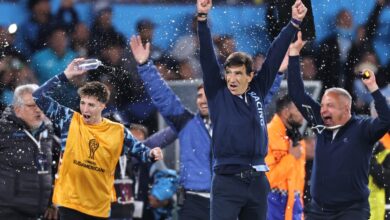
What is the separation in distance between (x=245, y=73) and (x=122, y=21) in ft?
12.8

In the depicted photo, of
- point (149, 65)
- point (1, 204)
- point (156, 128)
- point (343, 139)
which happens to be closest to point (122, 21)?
point (156, 128)

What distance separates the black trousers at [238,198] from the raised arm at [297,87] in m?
1.65

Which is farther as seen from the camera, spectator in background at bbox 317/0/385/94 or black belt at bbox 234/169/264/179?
spectator in background at bbox 317/0/385/94

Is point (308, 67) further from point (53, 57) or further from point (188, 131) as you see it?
point (53, 57)

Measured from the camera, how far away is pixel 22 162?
9.29 m

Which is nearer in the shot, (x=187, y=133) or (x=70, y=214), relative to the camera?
(x=70, y=214)

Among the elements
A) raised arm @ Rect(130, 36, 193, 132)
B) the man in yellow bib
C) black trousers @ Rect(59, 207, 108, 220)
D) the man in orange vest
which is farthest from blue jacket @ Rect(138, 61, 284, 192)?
black trousers @ Rect(59, 207, 108, 220)

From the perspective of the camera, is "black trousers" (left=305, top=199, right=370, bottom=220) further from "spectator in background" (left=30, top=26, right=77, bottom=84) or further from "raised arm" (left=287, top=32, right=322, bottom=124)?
"spectator in background" (left=30, top=26, right=77, bottom=84)

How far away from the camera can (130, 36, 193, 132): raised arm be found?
932cm

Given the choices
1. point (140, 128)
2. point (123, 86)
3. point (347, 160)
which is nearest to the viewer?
point (347, 160)

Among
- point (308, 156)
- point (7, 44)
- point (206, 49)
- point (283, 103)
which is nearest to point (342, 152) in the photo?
point (283, 103)

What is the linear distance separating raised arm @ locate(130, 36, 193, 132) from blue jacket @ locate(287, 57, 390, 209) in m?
1.34

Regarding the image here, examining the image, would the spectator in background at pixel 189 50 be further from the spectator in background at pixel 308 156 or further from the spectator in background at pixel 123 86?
the spectator in background at pixel 308 156

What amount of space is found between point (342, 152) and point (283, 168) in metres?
1.11
